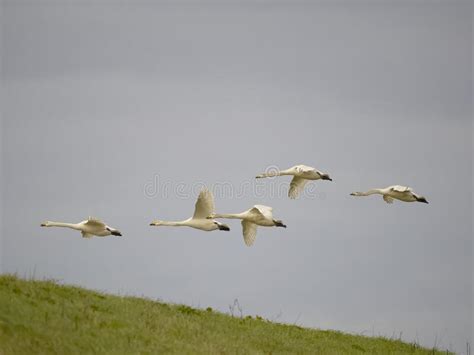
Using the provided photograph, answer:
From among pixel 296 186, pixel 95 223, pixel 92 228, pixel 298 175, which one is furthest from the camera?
pixel 296 186

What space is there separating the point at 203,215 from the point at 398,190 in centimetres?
662

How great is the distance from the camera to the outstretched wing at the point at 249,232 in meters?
40.6

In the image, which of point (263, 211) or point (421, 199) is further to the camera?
point (421, 199)

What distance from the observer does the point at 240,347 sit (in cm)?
3166

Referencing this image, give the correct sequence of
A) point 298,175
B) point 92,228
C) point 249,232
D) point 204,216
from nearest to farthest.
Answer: point 204,216 < point 92,228 < point 249,232 < point 298,175

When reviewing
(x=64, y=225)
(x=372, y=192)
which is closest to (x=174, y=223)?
(x=64, y=225)

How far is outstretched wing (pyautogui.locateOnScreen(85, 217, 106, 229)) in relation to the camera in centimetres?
3838

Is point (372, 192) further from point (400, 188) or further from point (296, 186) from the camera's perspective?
point (296, 186)

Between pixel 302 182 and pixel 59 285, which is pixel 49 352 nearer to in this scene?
pixel 59 285

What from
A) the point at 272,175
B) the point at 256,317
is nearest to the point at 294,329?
the point at 256,317

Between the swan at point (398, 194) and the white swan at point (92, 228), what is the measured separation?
9.21m

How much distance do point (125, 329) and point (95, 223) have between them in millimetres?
9423

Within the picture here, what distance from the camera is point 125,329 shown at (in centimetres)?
2969

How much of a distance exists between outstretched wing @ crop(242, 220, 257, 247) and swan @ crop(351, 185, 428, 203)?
4320mm
